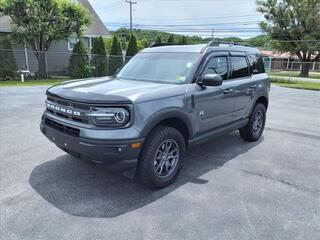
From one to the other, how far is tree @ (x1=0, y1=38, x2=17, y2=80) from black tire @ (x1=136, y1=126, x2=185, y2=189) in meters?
15.9

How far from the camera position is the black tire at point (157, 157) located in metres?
3.35

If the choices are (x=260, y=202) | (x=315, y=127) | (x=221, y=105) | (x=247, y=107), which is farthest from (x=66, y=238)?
(x=315, y=127)

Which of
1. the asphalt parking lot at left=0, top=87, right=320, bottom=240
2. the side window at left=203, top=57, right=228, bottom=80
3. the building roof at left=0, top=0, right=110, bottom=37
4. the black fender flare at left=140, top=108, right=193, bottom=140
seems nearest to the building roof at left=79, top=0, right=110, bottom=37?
the building roof at left=0, top=0, right=110, bottom=37

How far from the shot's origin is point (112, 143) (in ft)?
9.90

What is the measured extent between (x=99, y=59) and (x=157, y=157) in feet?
56.6

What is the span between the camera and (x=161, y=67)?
14.3 feet

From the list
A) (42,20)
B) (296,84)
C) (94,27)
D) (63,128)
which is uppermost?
(94,27)

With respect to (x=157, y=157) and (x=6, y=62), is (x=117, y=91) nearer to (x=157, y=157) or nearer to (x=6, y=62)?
(x=157, y=157)

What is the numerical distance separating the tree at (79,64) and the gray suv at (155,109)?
48.4 feet

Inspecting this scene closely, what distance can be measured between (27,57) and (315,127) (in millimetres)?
18201

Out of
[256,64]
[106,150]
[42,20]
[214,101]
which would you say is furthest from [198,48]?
[42,20]

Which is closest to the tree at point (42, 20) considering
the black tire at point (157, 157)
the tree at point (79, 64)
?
the tree at point (79, 64)

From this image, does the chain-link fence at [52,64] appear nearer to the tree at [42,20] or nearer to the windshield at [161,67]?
the tree at [42,20]

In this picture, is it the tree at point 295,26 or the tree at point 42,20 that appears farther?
the tree at point 295,26
